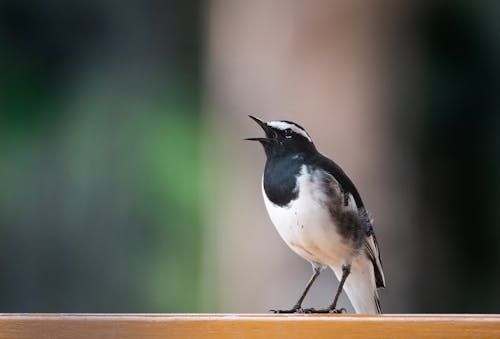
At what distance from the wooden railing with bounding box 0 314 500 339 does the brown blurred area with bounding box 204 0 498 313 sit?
2.04 metres

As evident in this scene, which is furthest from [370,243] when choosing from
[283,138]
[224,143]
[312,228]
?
[224,143]

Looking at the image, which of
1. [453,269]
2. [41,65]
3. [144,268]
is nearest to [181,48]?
[41,65]

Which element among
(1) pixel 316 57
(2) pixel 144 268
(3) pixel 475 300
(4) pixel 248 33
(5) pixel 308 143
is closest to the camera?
(5) pixel 308 143

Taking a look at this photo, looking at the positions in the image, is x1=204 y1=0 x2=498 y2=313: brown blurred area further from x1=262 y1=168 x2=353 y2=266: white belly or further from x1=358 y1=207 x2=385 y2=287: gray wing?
x1=262 y1=168 x2=353 y2=266: white belly

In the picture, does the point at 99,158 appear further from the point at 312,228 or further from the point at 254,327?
the point at 254,327

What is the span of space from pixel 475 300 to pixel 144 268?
7.24 feet

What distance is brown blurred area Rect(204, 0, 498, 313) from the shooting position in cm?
462

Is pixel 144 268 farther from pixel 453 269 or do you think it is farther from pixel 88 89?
pixel 453 269

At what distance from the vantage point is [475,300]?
6.01m

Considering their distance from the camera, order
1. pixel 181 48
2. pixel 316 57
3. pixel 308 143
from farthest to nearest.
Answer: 1. pixel 181 48
2. pixel 316 57
3. pixel 308 143

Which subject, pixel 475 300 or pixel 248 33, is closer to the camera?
pixel 248 33

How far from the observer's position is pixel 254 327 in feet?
7.32

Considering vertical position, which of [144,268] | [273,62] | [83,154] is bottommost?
[144,268]

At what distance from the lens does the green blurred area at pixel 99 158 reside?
7129 millimetres
